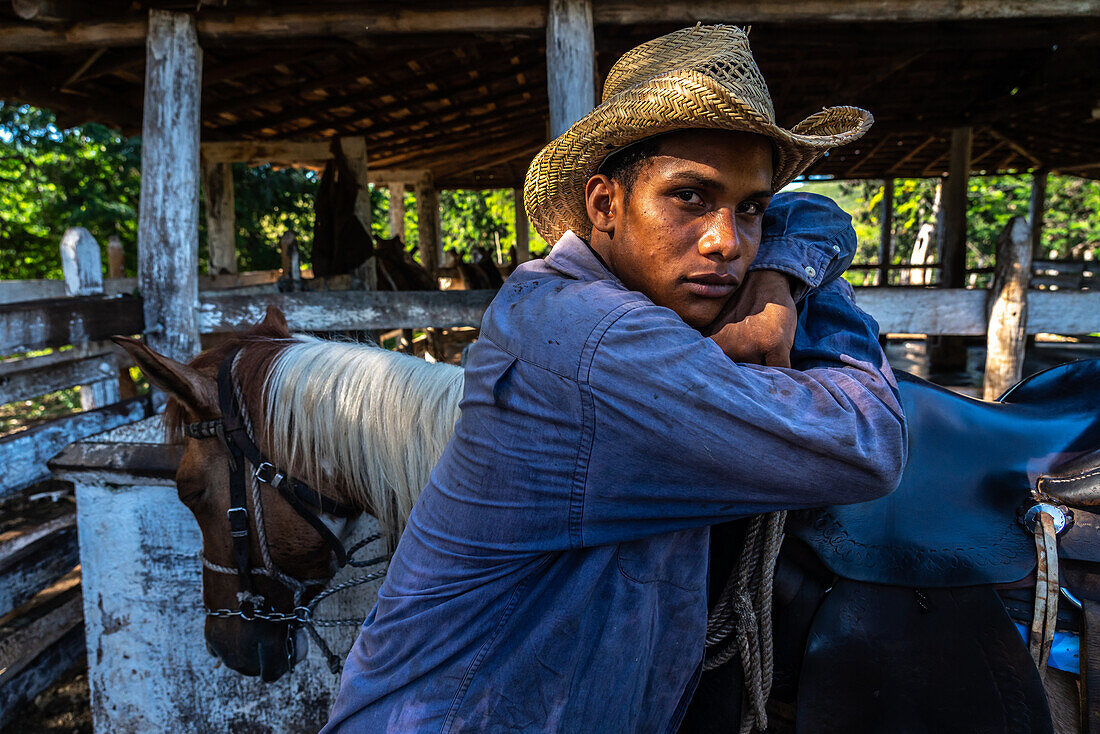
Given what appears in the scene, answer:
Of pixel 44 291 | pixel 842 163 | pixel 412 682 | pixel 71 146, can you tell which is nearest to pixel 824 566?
pixel 412 682

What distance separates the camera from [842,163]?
37.0 feet

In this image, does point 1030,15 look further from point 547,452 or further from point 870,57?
point 547,452

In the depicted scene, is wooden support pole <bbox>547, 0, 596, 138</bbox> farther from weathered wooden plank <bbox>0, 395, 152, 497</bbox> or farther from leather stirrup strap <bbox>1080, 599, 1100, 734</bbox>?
Result: leather stirrup strap <bbox>1080, 599, 1100, 734</bbox>

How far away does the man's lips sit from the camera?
1.06m

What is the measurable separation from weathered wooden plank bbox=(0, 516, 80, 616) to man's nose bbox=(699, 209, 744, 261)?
3100 mm

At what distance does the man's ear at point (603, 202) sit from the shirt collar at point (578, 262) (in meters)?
0.09

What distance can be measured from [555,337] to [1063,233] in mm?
21561

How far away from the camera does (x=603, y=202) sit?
1.16 meters

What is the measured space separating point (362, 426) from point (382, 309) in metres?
2.10

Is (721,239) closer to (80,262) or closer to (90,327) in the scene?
(90,327)

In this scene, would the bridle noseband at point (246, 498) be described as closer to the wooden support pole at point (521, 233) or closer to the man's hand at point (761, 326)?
the man's hand at point (761, 326)

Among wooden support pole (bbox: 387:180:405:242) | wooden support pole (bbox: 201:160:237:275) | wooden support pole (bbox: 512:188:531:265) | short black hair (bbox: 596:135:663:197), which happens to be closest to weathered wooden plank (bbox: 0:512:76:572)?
short black hair (bbox: 596:135:663:197)

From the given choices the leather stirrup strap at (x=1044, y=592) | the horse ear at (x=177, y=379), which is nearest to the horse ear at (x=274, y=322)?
the horse ear at (x=177, y=379)

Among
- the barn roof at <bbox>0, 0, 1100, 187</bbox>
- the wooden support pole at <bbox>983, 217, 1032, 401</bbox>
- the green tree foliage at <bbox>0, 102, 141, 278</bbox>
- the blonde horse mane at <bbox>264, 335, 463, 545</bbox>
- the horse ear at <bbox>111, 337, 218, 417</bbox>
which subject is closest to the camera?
the horse ear at <bbox>111, 337, 218, 417</bbox>
